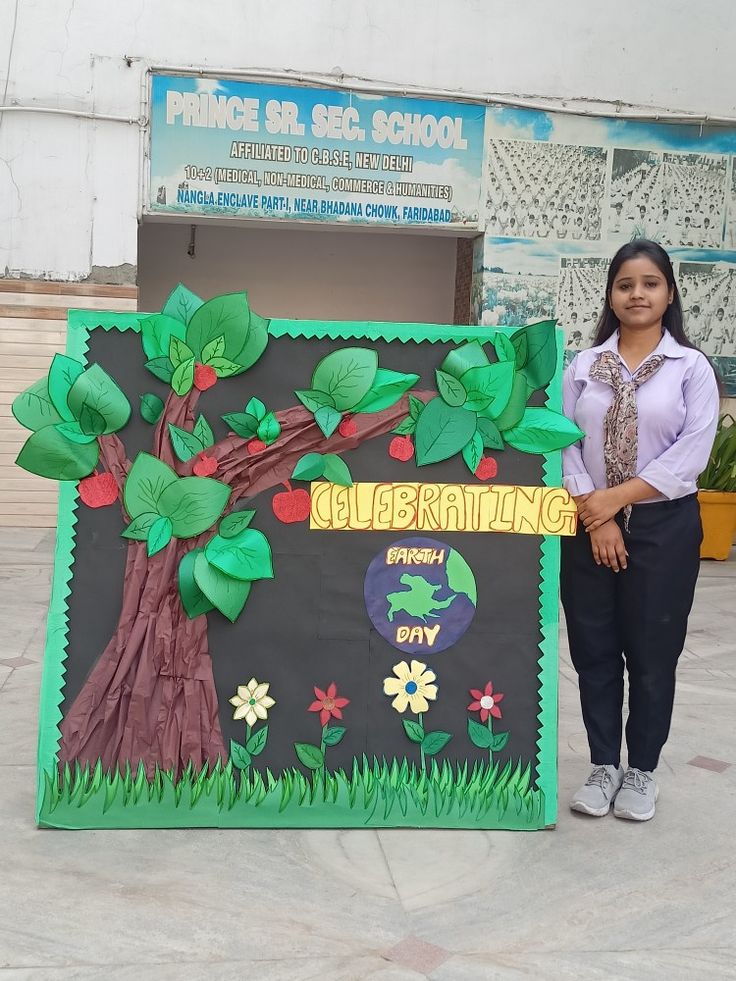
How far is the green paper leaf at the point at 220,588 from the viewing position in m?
2.65

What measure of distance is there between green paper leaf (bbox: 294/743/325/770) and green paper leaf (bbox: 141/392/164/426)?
916 millimetres

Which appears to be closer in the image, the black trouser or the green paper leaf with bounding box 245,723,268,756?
the green paper leaf with bounding box 245,723,268,756

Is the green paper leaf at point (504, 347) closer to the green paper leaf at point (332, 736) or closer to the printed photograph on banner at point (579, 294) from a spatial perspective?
the green paper leaf at point (332, 736)

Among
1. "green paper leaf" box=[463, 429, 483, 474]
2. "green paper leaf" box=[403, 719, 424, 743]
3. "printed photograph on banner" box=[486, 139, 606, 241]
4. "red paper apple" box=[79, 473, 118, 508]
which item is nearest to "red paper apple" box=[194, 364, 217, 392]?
"red paper apple" box=[79, 473, 118, 508]

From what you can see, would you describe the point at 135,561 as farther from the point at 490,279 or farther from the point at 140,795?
the point at 490,279

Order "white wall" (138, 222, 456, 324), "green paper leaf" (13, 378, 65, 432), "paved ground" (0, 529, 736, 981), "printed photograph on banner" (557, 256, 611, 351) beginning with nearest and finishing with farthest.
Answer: "paved ground" (0, 529, 736, 981) < "green paper leaf" (13, 378, 65, 432) < "printed photograph on banner" (557, 256, 611, 351) < "white wall" (138, 222, 456, 324)

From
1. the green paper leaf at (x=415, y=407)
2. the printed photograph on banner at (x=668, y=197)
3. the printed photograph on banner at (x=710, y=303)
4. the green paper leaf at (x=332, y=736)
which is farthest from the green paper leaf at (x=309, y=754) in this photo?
the printed photograph on banner at (x=710, y=303)

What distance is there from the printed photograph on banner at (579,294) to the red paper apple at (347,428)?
249 inches

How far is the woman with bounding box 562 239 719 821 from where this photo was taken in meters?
2.81

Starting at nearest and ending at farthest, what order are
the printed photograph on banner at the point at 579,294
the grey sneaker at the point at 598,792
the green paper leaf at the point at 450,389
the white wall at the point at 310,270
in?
Result: the green paper leaf at the point at 450,389, the grey sneaker at the point at 598,792, the printed photograph on banner at the point at 579,294, the white wall at the point at 310,270

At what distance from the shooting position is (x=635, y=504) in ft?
9.39

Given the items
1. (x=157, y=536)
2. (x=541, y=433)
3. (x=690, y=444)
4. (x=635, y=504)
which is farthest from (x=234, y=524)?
(x=690, y=444)

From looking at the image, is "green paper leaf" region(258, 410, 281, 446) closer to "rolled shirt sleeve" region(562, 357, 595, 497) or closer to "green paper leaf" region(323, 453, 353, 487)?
"green paper leaf" region(323, 453, 353, 487)

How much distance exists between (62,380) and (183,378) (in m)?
0.30
